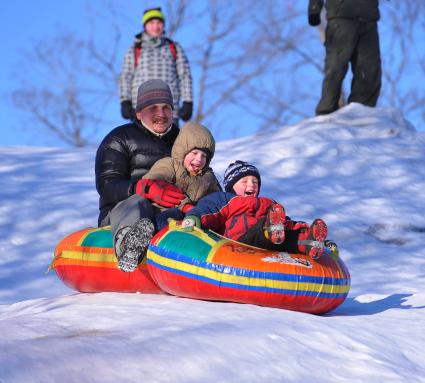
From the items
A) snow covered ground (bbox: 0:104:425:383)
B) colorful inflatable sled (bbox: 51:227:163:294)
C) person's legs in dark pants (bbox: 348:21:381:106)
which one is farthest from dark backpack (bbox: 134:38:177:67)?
colorful inflatable sled (bbox: 51:227:163:294)

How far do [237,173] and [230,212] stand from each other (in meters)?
0.28

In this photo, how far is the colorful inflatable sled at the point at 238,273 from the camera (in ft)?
13.4

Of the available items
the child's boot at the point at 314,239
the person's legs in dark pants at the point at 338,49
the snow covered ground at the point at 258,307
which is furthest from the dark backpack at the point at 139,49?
the child's boot at the point at 314,239

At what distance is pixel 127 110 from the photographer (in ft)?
28.9

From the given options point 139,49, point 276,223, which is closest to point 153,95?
point 276,223

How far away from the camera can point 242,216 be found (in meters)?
4.36

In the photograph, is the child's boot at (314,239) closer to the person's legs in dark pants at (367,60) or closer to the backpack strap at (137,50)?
the backpack strap at (137,50)

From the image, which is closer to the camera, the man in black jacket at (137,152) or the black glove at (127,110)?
the man in black jacket at (137,152)

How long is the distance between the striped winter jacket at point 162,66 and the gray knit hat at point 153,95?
3.44 metres

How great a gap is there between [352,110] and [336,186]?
1.97 m

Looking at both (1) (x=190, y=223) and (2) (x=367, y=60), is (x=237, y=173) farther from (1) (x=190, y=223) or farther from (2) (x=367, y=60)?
(2) (x=367, y=60)

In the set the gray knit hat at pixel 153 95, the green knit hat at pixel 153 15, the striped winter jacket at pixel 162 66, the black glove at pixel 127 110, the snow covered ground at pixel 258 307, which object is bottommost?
the snow covered ground at pixel 258 307

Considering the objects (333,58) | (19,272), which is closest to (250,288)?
(19,272)

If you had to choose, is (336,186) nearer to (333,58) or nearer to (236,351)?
(333,58)
